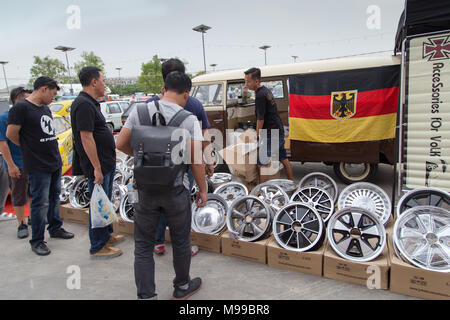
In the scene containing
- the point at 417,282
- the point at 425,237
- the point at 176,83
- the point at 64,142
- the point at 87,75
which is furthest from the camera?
the point at 64,142

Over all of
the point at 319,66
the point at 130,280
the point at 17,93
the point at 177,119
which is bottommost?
the point at 130,280

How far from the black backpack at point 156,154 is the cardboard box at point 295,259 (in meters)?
1.35

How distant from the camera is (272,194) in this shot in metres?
3.92

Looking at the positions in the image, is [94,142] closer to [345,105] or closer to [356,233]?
[356,233]

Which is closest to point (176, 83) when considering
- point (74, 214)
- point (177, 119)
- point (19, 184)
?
point (177, 119)

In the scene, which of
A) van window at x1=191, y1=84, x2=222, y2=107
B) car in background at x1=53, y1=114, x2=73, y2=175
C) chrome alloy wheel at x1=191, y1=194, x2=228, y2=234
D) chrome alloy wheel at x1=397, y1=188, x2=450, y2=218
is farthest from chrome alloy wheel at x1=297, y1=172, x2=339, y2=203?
car in background at x1=53, y1=114, x2=73, y2=175

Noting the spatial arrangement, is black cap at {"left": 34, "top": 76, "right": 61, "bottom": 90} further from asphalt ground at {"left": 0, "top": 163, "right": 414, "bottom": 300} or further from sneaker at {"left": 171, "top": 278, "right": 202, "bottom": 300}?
sneaker at {"left": 171, "top": 278, "right": 202, "bottom": 300}

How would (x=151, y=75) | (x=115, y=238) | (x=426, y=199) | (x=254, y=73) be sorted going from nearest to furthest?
1. (x=426, y=199)
2. (x=115, y=238)
3. (x=254, y=73)
4. (x=151, y=75)

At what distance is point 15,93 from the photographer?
12.8ft

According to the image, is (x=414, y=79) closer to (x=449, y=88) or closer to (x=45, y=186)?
(x=449, y=88)

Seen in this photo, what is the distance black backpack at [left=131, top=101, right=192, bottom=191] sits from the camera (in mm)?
2029

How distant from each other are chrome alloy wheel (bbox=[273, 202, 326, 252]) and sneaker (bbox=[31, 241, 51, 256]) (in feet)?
8.55

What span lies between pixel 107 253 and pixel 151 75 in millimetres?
28215

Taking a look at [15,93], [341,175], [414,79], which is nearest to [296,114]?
[341,175]
